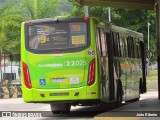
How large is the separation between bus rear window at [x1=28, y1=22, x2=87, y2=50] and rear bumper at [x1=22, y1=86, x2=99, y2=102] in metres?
1.36

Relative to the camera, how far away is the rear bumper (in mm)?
15305

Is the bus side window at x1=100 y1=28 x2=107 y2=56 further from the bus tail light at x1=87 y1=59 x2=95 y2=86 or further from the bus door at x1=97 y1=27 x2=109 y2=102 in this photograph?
the bus tail light at x1=87 y1=59 x2=95 y2=86

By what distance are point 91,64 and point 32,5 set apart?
5173 cm

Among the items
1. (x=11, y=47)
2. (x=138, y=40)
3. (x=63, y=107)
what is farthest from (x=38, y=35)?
(x=11, y=47)

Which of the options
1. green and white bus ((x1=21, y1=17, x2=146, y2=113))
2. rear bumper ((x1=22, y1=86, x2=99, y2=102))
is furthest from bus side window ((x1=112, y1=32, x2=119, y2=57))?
rear bumper ((x1=22, y1=86, x2=99, y2=102))

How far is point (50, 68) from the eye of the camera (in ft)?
51.2

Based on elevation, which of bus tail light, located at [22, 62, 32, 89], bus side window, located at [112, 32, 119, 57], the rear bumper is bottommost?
the rear bumper

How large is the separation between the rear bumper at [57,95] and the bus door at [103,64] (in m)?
0.65

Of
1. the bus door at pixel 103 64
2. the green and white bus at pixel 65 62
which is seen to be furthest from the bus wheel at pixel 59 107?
the bus door at pixel 103 64

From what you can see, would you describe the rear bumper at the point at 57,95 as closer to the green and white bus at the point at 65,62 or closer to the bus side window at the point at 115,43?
the green and white bus at the point at 65,62

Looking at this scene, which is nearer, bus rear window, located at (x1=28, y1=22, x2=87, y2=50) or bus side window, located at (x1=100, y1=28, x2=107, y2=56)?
bus rear window, located at (x1=28, y1=22, x2=87, y2=50)

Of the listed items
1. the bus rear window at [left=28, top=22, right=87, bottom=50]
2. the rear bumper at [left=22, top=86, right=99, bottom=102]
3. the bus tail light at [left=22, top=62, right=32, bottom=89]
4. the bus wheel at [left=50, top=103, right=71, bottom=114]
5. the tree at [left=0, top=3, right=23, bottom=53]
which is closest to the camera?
the rear bumper at [left=22, top=86, right=99, bottom=102]

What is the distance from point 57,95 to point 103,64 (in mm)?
1839

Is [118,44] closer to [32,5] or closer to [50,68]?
[50,68]
